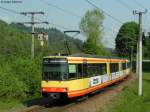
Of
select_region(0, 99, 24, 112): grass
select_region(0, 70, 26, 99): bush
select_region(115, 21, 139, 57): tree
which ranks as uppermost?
select_region(115, 21, 139, 57): tree

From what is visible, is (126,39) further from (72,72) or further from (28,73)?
(72,72)

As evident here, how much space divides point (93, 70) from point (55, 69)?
5.19 m

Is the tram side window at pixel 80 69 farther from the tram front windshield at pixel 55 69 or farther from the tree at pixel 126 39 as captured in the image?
the tree at pixel 126 39

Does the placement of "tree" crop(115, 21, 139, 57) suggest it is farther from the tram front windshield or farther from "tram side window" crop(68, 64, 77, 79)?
the tram front windshield

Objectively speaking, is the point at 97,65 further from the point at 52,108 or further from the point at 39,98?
the point at 52,108

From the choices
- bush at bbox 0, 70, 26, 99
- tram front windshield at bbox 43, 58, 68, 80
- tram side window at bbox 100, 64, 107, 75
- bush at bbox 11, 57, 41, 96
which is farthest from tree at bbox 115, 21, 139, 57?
tram front windshield at bbox 43, 58, 68, 80

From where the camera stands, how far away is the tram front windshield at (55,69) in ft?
72.8

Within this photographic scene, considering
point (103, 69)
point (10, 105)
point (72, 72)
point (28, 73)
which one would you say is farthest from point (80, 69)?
point (103, 69)

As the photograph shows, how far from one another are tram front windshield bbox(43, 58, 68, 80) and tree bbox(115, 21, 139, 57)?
8238cm

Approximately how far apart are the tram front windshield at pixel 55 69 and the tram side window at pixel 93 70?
3830 mm

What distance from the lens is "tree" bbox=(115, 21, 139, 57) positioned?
4176 inches

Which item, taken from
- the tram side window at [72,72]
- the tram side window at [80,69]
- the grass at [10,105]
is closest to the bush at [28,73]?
the grass at [10,105]

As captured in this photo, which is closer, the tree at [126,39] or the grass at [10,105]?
the grass at [10,105]

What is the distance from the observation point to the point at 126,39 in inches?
4227
